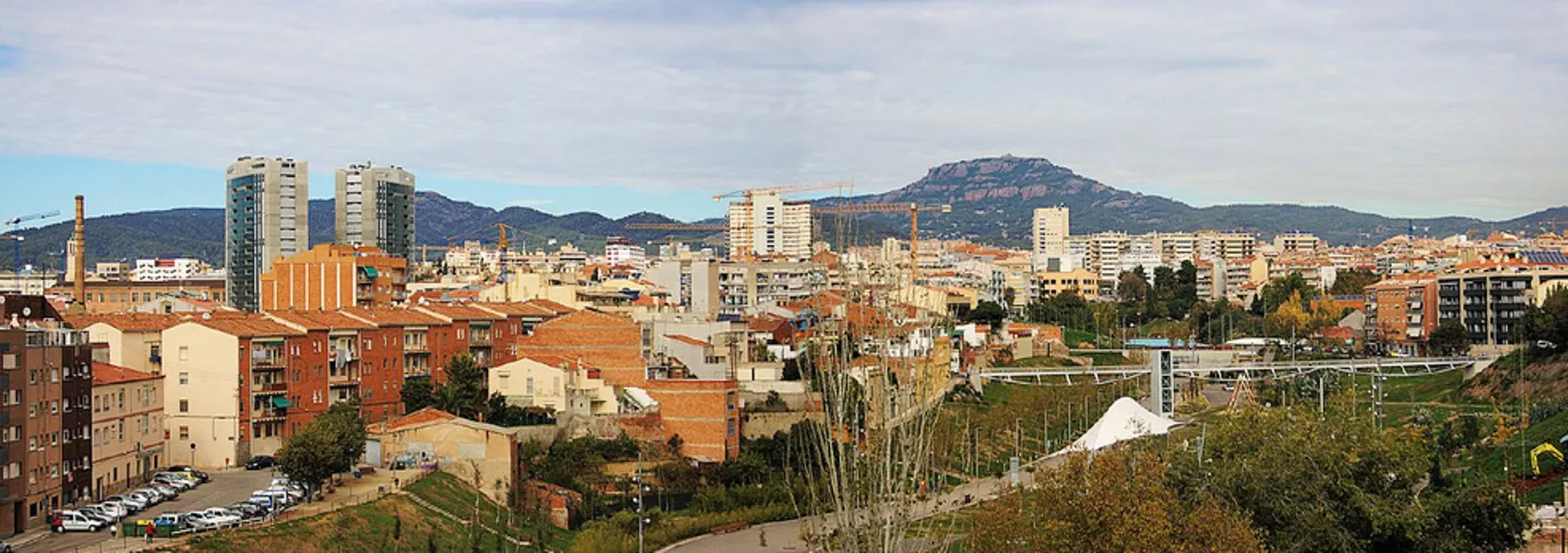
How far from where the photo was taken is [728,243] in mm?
83000

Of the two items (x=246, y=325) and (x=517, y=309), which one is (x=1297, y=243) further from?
(x=246, y=325)

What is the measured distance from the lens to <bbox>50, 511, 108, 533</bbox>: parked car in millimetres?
15805

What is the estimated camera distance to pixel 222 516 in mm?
15734

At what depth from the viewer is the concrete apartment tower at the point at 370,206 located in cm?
5969

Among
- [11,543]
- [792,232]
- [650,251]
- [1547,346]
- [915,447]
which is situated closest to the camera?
[915,447]

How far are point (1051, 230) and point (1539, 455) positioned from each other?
93604 mm

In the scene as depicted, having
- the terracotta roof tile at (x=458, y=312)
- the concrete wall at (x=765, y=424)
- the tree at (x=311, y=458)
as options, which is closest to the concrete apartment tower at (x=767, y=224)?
the terracotta roof tile at (x=458, y=312)

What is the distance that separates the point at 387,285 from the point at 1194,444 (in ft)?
74.8

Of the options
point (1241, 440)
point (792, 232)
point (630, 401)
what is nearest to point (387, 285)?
point (630, 401)

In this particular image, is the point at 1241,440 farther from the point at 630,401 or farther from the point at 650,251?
the point at 650,251

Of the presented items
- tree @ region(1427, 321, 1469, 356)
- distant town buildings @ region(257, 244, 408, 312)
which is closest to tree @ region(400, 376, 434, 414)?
distant town buildings @ region(257, 244, 408, 312)

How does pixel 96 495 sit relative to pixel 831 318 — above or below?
below

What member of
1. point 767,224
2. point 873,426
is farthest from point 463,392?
point 767,224

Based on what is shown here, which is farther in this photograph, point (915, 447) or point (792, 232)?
point (792, 232)
